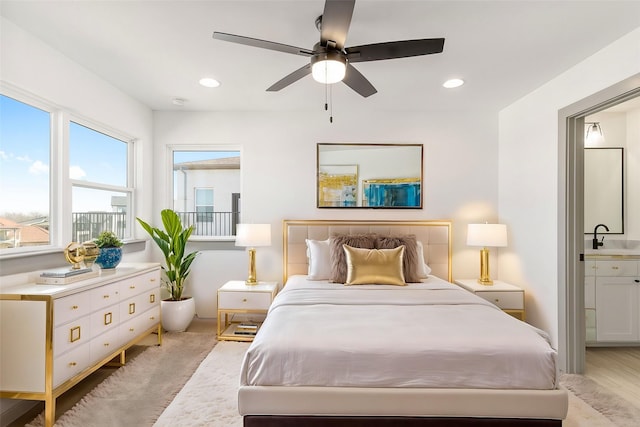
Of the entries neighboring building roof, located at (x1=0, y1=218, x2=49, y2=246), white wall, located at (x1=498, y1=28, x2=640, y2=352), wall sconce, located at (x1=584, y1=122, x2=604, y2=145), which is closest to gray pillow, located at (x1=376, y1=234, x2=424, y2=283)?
white wall, located at (x1=498, y1=28, x2=640, y2=352)

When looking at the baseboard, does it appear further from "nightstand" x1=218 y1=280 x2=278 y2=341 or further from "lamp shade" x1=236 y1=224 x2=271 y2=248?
"lamp shade" x1=236 y1=224 x2=271 y2=248

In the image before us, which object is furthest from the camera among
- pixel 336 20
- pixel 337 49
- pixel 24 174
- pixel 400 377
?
pixel 24 174

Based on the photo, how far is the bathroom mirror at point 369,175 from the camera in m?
3.93

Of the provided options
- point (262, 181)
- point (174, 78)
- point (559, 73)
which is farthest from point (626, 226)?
point (174, 78)

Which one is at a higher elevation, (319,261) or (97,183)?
(97,183)

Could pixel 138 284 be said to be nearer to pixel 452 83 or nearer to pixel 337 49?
pixel 337 49

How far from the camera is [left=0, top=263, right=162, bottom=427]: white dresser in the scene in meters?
1.94

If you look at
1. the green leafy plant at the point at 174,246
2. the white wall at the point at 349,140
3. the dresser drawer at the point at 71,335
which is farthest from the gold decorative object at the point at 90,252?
the white wall at the point at 349,140

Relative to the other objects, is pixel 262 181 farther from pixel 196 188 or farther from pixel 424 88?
pixel 424 88

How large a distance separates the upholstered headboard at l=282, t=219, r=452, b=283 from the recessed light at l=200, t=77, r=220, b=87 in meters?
1.61

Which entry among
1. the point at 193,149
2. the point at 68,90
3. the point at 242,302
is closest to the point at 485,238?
the point at 242,302

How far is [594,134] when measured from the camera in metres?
3.71

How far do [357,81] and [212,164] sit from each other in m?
2.39

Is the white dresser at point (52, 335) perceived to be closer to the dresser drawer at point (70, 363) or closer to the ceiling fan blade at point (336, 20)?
the dresser drawer at point (70, 363)
